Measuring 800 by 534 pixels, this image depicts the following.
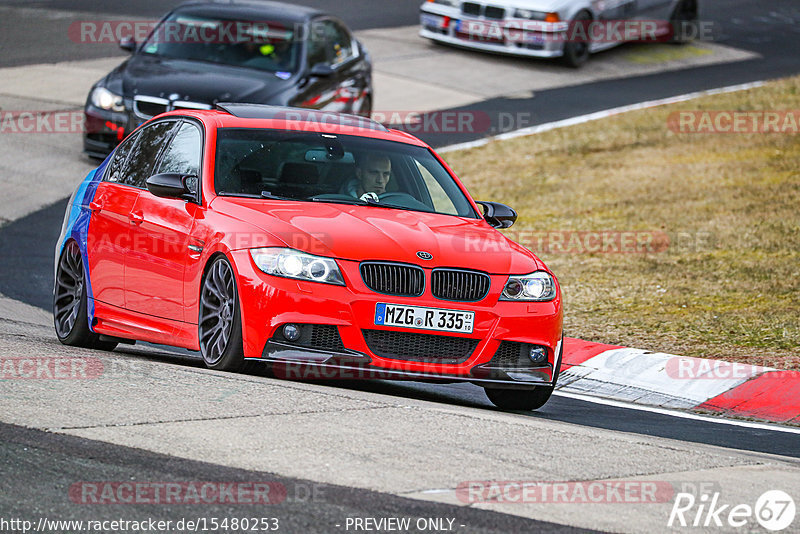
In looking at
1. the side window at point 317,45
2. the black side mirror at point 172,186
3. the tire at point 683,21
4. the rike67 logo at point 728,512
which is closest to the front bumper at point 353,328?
the black side mirror at point 172,186

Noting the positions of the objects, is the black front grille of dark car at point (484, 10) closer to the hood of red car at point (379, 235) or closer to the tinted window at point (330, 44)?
the tinted window at point (330, 44)

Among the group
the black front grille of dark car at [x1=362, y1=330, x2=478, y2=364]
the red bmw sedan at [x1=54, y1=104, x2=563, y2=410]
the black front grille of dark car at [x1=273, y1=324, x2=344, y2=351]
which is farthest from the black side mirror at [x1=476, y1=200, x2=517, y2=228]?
the black front grille of dark car at [x1=273, y1=324, x2=344, y2=351]

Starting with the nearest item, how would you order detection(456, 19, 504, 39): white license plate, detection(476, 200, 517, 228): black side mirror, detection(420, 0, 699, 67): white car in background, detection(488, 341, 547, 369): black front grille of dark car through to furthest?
detection(488, 341, 547, 369): black front grille of dark car
detection(476, 200, 517, 228): black side mirror
detection(420, 0, 699, 67): white car in background
detection(456, 19, 504, 39): white license plate

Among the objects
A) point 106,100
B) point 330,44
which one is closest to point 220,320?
point 106,100

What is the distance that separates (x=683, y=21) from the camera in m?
28.0

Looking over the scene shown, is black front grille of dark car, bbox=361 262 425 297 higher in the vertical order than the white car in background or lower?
higher

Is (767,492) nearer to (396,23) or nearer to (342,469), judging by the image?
(342,469)

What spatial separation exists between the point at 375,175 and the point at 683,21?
20.7 meters

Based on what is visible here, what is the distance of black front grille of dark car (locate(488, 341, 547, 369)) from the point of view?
7.62 metres

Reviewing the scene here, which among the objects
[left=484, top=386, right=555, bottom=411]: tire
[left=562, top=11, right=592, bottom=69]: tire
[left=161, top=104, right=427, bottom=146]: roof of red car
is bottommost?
[left=562, top=11, right=592, bottom=69]: tire

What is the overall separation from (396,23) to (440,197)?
1966 centimetres

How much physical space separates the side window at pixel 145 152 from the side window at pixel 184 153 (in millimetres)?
128

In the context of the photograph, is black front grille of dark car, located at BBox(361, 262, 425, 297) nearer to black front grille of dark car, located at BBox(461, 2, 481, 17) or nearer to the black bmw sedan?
the black bmw sedan

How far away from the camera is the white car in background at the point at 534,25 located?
23609 millimetres
